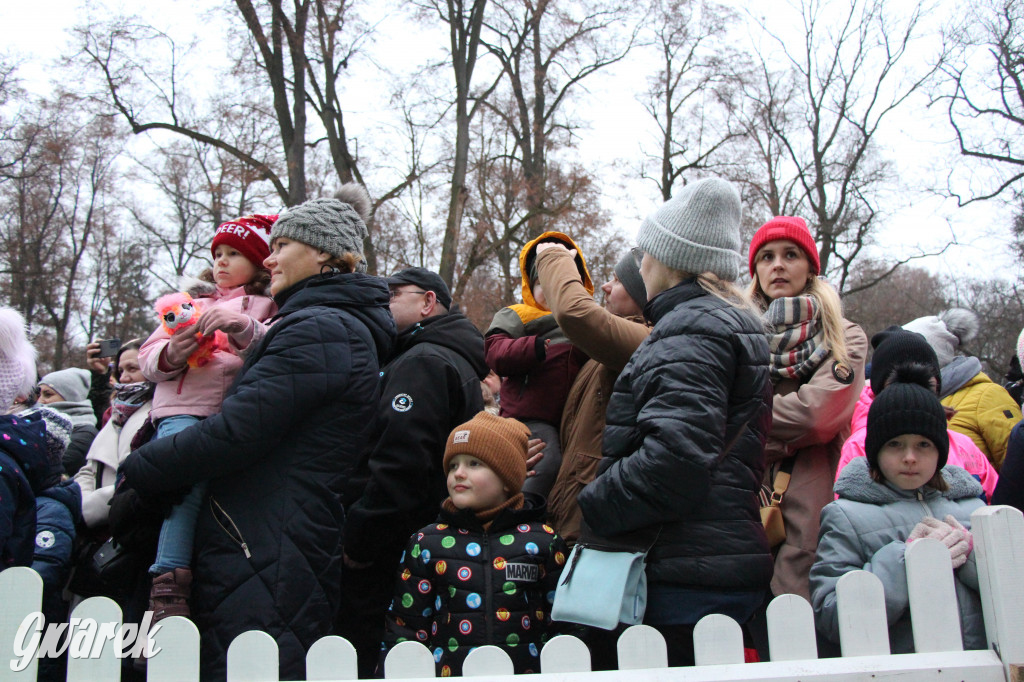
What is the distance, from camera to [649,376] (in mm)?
2229

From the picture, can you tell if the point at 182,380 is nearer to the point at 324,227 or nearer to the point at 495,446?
the point at 324,227

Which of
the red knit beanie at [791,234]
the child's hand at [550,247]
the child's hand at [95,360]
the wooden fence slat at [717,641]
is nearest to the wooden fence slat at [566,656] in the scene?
the wooden fence slat at [717,641]

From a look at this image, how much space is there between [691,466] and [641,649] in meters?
0.48

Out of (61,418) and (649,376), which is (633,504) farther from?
(61,418)

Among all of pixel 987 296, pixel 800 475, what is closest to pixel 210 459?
pixel 800 475

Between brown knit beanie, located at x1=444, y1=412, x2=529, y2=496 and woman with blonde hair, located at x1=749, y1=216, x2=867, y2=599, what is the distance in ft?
3.18

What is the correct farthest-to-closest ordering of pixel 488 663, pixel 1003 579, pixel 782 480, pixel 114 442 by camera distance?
pixel 114 442 → pixel 782 480 → pixel 1003 579 → pixel 488 663

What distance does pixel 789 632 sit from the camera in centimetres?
200

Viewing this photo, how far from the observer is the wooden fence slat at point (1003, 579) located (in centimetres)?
206

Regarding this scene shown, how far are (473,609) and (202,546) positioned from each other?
0.91 meters

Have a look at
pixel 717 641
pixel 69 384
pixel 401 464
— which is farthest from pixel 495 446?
pixel 69 384

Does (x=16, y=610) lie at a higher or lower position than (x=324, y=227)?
lower

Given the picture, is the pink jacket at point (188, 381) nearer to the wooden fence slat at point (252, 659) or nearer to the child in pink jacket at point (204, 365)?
the child in pink jacket at point (204, 365)


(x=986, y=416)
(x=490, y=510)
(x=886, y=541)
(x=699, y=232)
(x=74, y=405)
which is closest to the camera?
(x=886, y=541)
